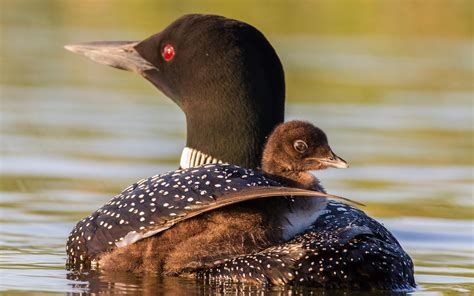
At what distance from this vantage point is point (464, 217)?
34.0ft

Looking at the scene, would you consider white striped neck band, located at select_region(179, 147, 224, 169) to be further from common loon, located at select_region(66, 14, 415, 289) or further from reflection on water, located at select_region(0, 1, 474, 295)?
reflection on water, located at select_region(0, 1, 474, 295)

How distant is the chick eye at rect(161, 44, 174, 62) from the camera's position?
9.37m

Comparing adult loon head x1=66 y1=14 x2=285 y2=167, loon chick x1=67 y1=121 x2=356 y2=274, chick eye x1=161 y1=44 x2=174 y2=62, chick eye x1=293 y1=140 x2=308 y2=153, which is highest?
chick eye x1=161 y1=44 x2=174 y2=62

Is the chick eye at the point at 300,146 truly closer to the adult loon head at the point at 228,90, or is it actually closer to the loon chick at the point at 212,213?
the loon chick at the point at 212,213

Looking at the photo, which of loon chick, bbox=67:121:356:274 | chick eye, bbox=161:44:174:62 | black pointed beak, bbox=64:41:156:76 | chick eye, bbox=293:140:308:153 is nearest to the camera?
loon chick, bbox=67:121:356:274

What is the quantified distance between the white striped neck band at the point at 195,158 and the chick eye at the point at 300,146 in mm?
1392

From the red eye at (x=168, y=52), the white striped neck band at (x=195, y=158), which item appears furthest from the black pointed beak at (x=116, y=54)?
the white striped neck band at (x=195, y=158)

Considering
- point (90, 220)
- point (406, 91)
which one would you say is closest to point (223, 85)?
point (90, 220)

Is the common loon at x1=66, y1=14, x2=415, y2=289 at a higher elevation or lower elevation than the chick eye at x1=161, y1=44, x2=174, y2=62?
lower

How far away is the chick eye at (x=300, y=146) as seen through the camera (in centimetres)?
743

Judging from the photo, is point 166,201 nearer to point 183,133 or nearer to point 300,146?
point 300,146

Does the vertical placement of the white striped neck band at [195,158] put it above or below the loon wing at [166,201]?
above

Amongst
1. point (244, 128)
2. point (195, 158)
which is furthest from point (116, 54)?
→ point (244, 128)

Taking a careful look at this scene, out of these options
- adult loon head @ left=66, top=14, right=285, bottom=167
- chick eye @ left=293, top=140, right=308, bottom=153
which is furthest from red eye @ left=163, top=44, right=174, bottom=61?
chick eye @ left=293, top=140, right=308, bottom=153
